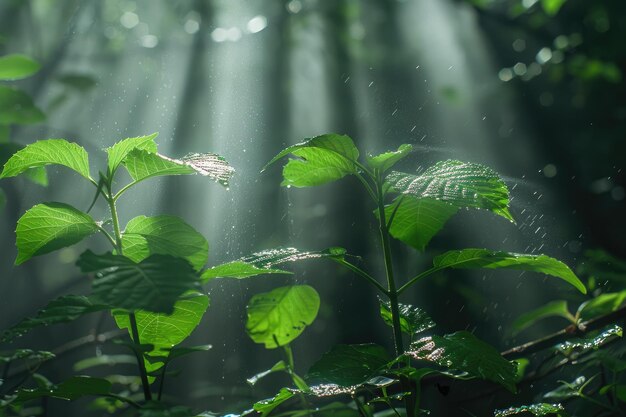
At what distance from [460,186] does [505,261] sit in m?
0.08

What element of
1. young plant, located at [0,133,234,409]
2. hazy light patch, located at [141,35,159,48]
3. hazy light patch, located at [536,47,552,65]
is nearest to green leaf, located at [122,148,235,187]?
young plant, located at [0,133,234,409]

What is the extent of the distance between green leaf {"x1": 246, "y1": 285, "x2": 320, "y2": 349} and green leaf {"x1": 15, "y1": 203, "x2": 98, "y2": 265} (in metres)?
0.23

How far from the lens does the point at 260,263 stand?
55cm

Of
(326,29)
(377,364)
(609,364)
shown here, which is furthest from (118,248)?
(326,29)

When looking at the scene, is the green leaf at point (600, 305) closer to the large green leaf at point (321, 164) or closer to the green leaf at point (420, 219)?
the green leaf at point (420, 219)

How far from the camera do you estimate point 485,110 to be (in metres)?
3.02

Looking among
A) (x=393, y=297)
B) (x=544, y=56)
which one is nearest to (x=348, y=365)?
(x=393, y=297)

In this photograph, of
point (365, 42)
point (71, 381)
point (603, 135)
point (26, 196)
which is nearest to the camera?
point (71, 381)

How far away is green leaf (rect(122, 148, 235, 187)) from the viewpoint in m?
0.53

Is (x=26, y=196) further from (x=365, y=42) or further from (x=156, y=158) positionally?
(x=365, y=42)

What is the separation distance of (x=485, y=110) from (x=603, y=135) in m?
0.58

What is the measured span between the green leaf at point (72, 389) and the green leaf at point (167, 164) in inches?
7.2

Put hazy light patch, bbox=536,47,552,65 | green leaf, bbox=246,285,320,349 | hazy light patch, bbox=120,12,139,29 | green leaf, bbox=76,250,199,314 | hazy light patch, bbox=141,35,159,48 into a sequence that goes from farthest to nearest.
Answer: hazy light patch, bbox=536,47,552,65, hazy light patch, bbox=120,12,139,29, hazy light patch, bbox=141,35,159,48, green leaf, bbox=246,285,320,349, green leaf, bbox=76,250,199,314

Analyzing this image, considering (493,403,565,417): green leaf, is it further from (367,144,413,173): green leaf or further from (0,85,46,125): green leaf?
(0,85,46,125): green leaf
